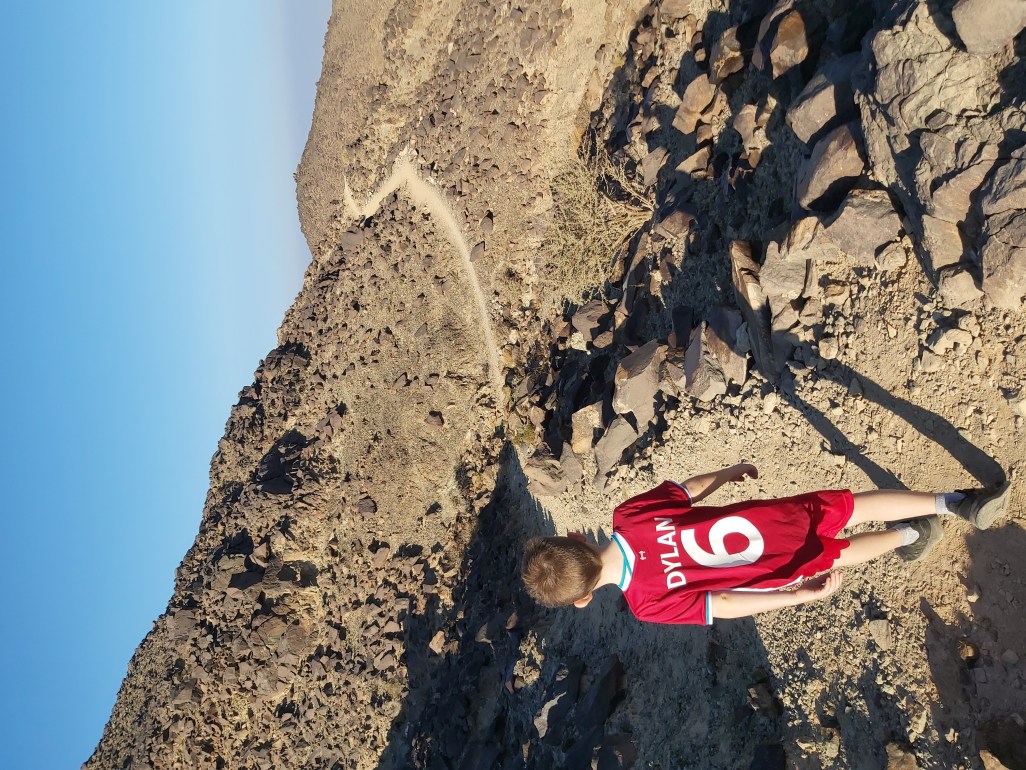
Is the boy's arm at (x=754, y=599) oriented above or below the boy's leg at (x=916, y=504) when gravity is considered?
below

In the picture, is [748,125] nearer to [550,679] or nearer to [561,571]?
[561,571]

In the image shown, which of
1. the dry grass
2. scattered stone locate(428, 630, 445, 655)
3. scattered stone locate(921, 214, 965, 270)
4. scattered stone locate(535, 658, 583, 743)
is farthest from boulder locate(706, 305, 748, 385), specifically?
scattered stone locate(428, 630, 445, 655)

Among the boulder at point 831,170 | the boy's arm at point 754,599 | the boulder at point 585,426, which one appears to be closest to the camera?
the boy's arm at point 754,599

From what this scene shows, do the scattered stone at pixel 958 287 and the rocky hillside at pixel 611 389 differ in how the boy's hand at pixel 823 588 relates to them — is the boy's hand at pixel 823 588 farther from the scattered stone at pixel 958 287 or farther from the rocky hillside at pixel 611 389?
the scattered stone at pixel 958 287

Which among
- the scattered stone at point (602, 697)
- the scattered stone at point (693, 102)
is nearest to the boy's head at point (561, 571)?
the scattered stone at point (602, 697)

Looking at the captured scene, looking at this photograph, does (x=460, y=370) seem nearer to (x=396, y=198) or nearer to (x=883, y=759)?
(x=396, y=198)

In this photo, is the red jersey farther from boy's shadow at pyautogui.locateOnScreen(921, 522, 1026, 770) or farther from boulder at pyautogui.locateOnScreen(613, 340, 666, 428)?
boulder at pyautogui.locateOnScreen(613, 340, 666, 428)
